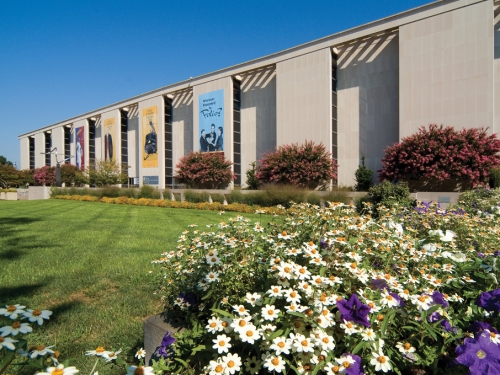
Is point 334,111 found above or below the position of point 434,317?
above

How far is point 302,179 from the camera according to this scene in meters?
17.8

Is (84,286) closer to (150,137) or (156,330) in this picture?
(156,330)

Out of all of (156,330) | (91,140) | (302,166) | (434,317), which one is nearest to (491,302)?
(434,317)

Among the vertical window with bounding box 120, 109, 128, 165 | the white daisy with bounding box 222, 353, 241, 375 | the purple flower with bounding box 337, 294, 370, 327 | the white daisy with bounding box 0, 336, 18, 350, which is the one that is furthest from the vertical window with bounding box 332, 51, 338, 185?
the vertical window with bounding box 120, 109, 128, 165

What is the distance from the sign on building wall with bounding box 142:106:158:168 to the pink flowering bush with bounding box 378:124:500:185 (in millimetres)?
21884

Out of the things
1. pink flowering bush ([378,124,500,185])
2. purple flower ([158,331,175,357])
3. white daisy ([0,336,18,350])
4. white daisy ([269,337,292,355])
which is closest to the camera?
white daisy ([0,336,18,350])

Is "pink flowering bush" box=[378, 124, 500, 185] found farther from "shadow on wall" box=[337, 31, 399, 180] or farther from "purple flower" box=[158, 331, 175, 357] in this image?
"purple flower" box=[158, 331, 175, 357]

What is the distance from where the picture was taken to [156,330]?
1862 mm

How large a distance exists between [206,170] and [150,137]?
34.8ft

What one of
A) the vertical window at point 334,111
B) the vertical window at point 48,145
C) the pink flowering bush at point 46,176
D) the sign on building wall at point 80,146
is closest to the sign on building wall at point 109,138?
the sign on building wall at point 80,146

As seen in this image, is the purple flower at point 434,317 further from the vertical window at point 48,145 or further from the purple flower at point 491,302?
the vertical window at point 48,145

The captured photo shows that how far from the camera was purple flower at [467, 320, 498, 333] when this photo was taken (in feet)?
4.07

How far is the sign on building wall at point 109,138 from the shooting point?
34.1 metres

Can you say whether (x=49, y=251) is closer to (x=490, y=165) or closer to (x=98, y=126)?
(x=490, y=165)
